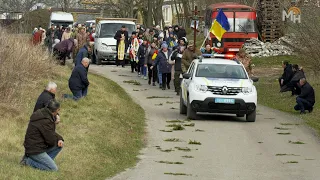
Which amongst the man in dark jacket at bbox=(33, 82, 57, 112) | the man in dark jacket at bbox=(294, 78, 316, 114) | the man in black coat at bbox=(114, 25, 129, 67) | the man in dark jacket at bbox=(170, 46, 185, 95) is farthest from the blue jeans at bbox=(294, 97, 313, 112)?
the man in black coat at bbox=(114, 25, 129, 67)

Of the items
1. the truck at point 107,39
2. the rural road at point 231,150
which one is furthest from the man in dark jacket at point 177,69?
the truck at point 107,39

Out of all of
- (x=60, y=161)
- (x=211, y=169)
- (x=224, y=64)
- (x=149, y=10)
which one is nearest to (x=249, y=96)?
(x=224, y=64)

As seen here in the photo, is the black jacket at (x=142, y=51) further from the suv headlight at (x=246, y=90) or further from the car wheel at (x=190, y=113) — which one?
the suv headlight at (x=246, y=90)

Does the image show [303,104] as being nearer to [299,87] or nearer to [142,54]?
[299,87]

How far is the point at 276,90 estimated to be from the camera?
107 feet

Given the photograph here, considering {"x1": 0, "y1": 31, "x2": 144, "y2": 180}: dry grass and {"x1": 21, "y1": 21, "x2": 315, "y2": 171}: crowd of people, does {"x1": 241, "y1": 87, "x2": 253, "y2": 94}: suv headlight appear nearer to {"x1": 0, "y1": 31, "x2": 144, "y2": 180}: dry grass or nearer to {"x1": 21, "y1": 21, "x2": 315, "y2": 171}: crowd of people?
{"x1": 21, "y1": 21, "x2": 315, "y2": 171}: crowd of people

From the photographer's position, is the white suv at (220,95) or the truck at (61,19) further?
the truck at (61,19)

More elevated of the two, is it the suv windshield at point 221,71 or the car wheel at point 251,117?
the suv windshield at point 221,71

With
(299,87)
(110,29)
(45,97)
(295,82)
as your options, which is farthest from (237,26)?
(45,97)

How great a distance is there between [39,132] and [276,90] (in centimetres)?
1996

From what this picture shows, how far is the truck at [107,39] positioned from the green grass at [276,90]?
6468 millimetres

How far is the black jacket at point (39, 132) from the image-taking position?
13.5m

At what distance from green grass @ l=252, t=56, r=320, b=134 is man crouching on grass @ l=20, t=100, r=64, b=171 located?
9.40 m

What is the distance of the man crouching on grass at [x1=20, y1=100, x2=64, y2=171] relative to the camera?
13508 mm
